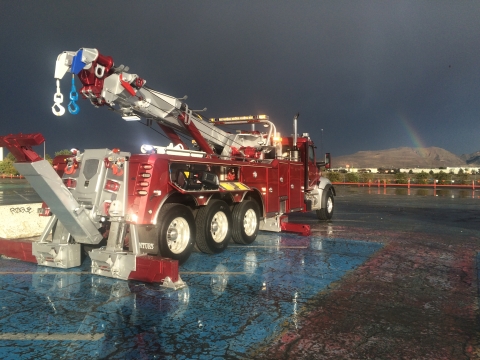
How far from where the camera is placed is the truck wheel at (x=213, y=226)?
784 centimetres

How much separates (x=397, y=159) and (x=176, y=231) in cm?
16984

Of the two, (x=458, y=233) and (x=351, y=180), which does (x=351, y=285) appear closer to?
(x=458, y=233)

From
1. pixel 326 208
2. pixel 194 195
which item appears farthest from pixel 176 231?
pixel 326 208

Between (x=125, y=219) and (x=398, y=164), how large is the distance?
157 m

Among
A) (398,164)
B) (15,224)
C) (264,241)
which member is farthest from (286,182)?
(398,164)

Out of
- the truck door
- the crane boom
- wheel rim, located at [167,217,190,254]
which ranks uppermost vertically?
the crane boom

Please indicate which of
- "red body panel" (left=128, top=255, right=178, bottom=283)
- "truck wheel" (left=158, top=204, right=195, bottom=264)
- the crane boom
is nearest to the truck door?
the crane boom

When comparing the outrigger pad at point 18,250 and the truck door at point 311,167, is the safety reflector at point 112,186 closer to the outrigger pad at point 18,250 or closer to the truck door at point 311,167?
the outrigger pad at point 18,250

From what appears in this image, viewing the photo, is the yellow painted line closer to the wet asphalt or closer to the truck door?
the wet asphalt

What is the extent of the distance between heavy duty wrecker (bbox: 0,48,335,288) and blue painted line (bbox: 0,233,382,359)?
1.30 ft

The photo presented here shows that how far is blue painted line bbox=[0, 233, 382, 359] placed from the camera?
3994mm

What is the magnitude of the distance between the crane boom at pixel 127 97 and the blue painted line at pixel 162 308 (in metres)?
2.69

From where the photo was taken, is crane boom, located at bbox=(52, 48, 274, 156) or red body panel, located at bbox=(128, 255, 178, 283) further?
crane boom, located at bbox=(52, 48, 274, 156)

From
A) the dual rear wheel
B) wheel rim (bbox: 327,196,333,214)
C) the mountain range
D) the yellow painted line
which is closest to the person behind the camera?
the yellow painted line
